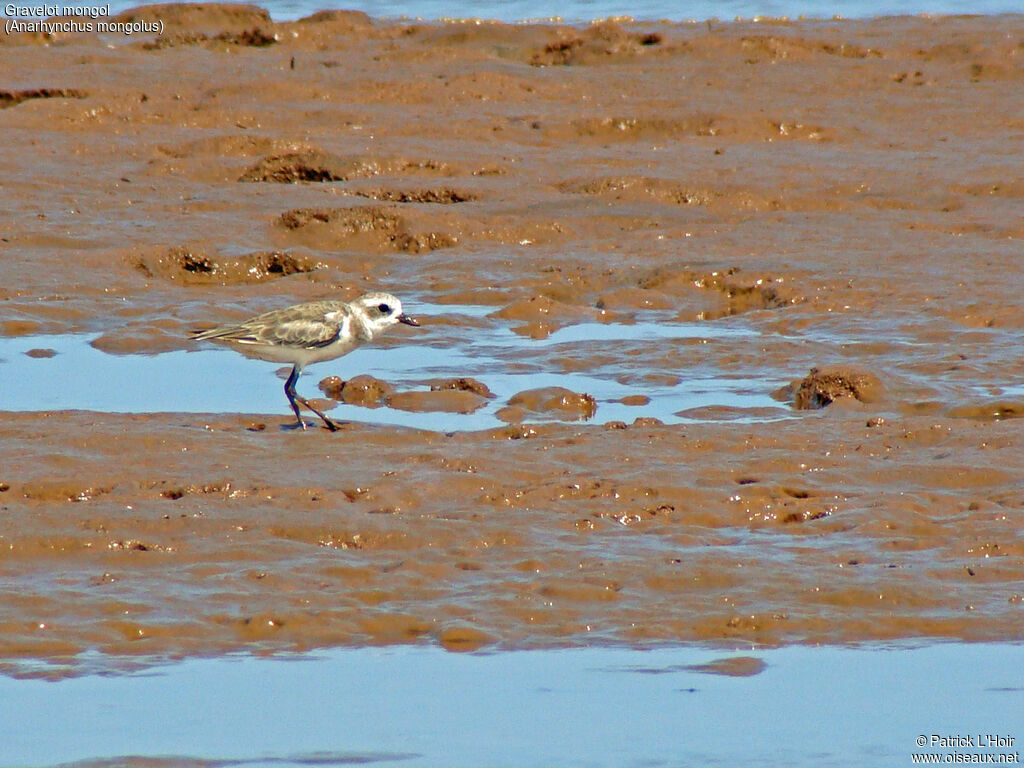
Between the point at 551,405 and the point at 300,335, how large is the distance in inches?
53.3

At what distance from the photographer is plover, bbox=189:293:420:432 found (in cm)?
841

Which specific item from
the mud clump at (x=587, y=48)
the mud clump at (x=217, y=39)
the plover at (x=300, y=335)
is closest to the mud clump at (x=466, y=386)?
the plover at (x=300, y=335)

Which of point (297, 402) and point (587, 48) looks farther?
point (587, 48)

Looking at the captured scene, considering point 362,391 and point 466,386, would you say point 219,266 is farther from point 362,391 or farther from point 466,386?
point 466,386

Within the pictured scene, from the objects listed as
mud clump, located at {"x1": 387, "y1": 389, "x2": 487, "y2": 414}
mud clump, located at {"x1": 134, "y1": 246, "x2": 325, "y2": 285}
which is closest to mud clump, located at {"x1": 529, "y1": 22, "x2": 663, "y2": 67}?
mud clump, located at {"x1": 134, "y1": 246, "x2": 325, "y2": 285}

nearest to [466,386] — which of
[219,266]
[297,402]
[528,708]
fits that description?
[297,402]

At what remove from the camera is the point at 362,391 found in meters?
8.90

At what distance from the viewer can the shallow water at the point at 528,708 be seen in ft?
15.2

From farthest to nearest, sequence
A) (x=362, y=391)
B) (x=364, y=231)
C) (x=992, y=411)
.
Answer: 1. (x=364, y=231)
2. (x=362, y=391)
3. (x=992, y=411)

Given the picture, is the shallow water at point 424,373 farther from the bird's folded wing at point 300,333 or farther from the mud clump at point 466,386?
the bird's folded wing at point 300,333

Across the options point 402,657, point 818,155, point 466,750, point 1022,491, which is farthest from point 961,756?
point 818,155

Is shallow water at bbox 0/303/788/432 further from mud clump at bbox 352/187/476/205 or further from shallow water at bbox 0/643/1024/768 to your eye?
shallow water at bbox 0/643/1024/768

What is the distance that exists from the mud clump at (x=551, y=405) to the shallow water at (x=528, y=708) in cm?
310

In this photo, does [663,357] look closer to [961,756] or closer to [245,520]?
[245,520]
